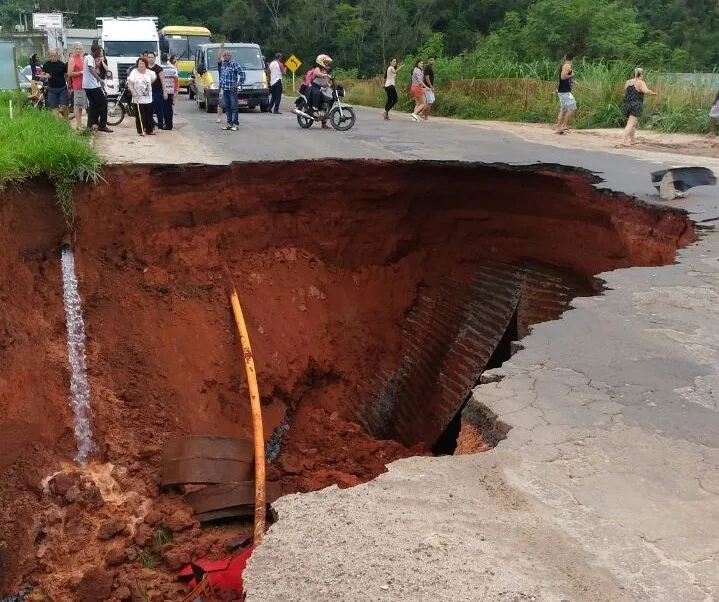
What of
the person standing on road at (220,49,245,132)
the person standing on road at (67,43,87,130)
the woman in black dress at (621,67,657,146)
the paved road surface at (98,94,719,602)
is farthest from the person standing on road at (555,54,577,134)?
the paved road surface at (98,94,719,602)

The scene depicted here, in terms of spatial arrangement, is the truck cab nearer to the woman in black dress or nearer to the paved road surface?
the woman in black dress

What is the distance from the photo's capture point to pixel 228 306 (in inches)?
338

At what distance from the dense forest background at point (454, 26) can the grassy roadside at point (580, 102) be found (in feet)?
11.9

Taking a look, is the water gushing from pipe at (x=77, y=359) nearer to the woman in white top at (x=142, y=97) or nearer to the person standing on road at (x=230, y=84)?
the woman in white top at (x=142, y=97)

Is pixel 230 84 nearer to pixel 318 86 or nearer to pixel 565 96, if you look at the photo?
pixel 318 86

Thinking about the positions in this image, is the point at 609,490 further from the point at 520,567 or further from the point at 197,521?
the point at 197,521

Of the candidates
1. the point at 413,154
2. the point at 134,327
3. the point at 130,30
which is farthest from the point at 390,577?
the point at 130,30

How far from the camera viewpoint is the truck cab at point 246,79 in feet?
65.1

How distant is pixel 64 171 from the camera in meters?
7.56

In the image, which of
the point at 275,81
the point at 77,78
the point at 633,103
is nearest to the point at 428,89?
the point at 275,81

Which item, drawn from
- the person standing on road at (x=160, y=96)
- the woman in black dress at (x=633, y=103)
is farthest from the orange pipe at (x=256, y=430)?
the woman in black dress at (x=633, y=103)

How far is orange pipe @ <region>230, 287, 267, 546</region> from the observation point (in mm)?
5633

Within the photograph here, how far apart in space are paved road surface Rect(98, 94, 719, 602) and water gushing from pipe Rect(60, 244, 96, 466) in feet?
14.8

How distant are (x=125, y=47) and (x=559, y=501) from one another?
2564 cm
